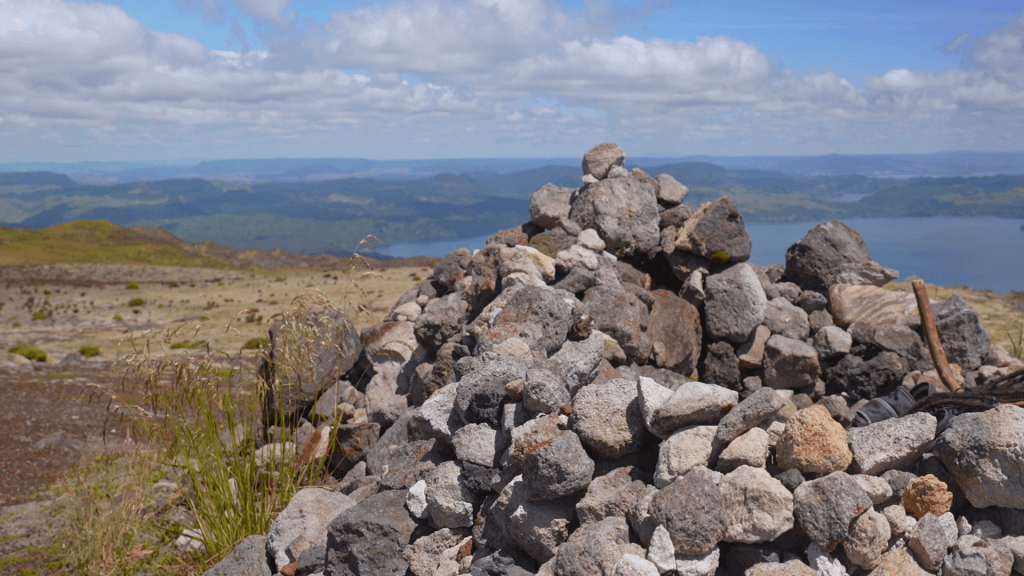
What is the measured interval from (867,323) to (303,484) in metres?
7.15

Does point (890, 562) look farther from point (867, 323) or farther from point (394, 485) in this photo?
point (867, 323)

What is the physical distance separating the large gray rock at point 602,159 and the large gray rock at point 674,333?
2.58 metres

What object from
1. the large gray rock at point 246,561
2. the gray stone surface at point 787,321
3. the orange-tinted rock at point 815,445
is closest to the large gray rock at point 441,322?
the large gray rock at point 246,561

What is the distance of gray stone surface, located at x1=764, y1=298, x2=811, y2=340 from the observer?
849 cm

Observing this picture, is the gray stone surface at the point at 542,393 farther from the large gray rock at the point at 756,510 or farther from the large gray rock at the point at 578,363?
the large gray rock at the point at 756,510

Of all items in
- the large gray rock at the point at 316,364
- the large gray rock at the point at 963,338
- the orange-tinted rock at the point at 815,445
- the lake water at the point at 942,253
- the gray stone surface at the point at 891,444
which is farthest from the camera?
the lake water at the point at 942,253

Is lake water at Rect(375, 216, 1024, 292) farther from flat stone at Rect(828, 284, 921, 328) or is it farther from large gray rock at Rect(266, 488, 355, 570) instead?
large gray rock at Rect(266, 488, 355, 570)

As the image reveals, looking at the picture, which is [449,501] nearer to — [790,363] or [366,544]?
[366,544]

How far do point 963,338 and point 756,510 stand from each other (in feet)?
19.0

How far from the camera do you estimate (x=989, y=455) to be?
413 cm

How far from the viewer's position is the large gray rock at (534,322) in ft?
22.1

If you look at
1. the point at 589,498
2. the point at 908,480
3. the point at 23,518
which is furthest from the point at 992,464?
the point at 23,518

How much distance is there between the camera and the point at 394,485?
19.0 feet

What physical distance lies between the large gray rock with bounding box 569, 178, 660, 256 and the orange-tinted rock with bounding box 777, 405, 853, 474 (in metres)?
5.20
